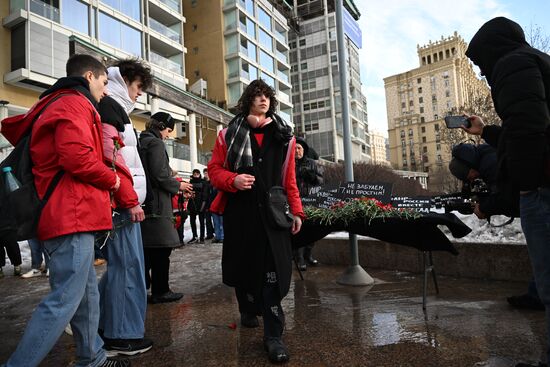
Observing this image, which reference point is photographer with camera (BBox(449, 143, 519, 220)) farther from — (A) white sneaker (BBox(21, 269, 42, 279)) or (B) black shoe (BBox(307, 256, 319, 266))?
(A) white sneaker (BBox(21, 269, 42, 279))

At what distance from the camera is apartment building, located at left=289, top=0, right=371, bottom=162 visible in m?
61.3

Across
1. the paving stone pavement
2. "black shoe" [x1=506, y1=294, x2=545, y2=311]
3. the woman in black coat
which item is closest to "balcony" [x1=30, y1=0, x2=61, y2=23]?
the paving stone pavement

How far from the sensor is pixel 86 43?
2066 cm

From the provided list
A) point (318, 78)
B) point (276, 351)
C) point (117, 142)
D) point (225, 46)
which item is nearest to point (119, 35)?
point (225, 46)

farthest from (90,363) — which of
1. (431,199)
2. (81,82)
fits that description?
(431,199)

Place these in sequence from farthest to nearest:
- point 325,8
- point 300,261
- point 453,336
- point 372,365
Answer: point 325,8
point 300,261
point 453,336
point 372,365

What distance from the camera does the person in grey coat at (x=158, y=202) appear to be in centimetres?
403

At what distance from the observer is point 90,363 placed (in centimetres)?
237

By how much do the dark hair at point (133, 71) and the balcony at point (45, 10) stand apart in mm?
21350

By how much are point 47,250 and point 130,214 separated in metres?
0.66

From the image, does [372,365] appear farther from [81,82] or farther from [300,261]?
[300,261]

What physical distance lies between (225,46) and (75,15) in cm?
2043

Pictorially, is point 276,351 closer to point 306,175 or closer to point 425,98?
point 306,175

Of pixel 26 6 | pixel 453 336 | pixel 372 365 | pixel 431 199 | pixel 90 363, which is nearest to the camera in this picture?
pixel 90 363
